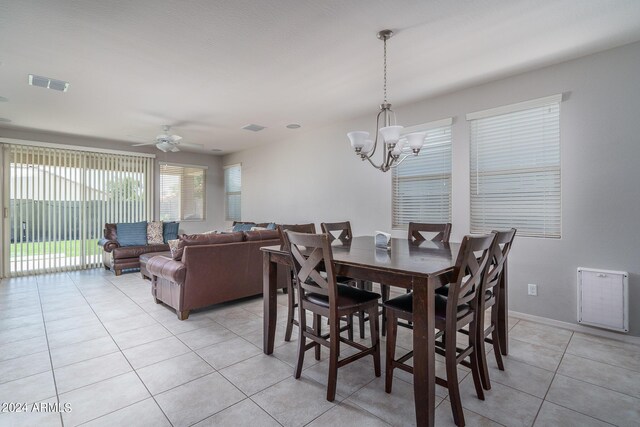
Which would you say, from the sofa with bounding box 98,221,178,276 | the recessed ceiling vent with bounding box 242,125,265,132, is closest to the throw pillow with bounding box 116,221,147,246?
the sofa with bounding box 98,221,178,276

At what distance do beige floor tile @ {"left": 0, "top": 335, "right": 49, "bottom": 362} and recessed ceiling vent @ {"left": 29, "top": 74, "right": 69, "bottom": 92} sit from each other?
269 cm

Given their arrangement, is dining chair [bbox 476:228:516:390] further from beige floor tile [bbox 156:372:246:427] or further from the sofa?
the sofa

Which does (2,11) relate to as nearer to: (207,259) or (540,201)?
(207,259)

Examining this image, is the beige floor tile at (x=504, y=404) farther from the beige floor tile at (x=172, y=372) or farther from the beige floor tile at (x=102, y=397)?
the beige floor tile at (x=102, y=397)

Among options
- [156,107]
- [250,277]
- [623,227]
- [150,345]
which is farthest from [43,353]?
[623,227]

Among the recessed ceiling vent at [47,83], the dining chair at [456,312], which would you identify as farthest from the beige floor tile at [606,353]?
the recessed ceiling vent at [47,83]

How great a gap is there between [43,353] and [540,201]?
4.83 m

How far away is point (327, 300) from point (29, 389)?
204cm

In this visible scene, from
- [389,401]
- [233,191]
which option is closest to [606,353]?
[389,401]

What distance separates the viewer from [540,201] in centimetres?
321

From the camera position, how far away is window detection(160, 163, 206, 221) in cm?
716

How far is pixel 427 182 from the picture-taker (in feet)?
13.3

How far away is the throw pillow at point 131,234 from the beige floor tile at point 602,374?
6.49 meters

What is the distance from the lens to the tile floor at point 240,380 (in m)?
1.73
